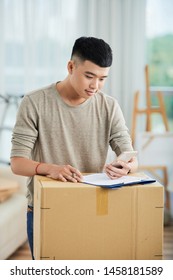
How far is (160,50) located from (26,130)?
3.09 meters

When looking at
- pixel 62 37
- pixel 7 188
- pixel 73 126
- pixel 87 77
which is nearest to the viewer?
pixel 87 77

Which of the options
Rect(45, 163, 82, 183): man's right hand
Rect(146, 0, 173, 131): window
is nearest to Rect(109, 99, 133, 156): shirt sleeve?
Rect(45, 163, 82, 183): man's right hand

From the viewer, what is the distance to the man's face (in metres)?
1.66

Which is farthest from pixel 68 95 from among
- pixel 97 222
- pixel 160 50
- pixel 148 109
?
pixel 160 50

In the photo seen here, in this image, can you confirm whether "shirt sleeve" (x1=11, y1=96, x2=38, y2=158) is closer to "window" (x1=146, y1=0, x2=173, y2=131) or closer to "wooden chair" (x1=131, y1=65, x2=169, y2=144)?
"wooden chair" (x1=131, y1=65, x2=169, y2=144)

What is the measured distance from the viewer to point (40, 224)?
1.55m

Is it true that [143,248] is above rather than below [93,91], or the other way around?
below

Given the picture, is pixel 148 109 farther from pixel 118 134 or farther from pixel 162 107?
pixel 118 134

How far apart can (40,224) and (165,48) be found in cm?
334

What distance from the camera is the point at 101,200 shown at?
61.4 inches

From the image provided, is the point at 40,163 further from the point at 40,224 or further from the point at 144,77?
the point at 144,77

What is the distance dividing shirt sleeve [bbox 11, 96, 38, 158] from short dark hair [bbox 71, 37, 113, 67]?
0.73ft
